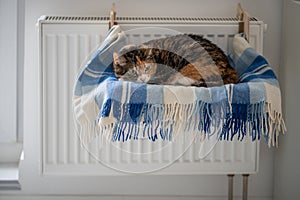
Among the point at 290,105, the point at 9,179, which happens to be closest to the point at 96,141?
the point at 9,179

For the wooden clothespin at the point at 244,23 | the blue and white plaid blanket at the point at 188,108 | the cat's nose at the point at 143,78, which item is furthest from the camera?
the wooden clothespin at the point at 244,23

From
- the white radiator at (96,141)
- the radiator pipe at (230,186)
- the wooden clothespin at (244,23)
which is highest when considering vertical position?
the wooden clothespin at (244,23)

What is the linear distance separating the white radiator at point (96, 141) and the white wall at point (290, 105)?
0.11m

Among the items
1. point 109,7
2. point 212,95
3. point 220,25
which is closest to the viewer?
point 212,95

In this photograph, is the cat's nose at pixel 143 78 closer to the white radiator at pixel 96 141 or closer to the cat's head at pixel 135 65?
the cat's head at pixel 135 65

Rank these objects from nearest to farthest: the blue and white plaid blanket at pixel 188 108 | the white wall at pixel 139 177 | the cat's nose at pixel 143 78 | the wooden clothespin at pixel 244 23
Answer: the blue and white plaid blanket at pixel 188 108, the cat's nose at pixel 143 78, the wooden clothespin at pixel 244 23, the white wall at pixel 139 177

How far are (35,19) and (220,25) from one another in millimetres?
611

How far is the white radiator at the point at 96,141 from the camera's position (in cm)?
179

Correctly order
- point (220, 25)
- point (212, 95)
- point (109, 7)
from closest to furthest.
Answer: point (212, 95), point (220, 25), point (109, 7)

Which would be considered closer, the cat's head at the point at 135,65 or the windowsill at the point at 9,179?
the cat's head at the point at 135,65

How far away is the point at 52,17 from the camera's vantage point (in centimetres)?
182

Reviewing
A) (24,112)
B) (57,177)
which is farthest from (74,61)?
(57,177)

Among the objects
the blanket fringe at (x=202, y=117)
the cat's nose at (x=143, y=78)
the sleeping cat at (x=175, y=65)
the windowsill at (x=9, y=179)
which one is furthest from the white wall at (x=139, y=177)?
the blanket fringe at (x=202, y=117)

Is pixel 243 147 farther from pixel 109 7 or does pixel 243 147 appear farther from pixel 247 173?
pixel 109 7
